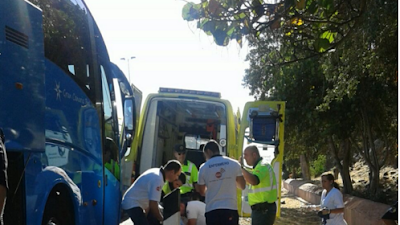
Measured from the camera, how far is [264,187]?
22.7 feet

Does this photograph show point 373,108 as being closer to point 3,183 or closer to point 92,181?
point 92,181

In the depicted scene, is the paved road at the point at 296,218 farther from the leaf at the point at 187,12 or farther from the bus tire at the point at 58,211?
the leaf at the point at 187,12

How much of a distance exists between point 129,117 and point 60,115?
2.54m

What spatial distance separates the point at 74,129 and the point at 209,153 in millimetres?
1731

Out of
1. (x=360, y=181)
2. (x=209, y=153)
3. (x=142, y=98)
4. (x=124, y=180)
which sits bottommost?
(x=360, y=181)

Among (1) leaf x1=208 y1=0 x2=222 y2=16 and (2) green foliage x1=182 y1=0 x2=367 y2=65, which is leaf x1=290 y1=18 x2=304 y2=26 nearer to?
(2) green foliage x1=182 y1=0 x2=367 y2=65

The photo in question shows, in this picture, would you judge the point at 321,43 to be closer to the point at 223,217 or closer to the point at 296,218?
the point at 223,217

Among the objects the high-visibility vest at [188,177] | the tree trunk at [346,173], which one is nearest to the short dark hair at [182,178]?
the high-visibility vest at [188,177]

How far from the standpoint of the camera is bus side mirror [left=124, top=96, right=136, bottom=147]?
7848mm

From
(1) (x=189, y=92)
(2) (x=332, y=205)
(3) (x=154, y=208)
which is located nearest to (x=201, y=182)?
(3) (x=154, y=208)

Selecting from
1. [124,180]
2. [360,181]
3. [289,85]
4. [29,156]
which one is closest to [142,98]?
[124,180]

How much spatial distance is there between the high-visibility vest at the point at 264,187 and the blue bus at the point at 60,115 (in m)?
1.82

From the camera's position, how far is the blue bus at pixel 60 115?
165 inches

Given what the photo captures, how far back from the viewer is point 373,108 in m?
17.2
